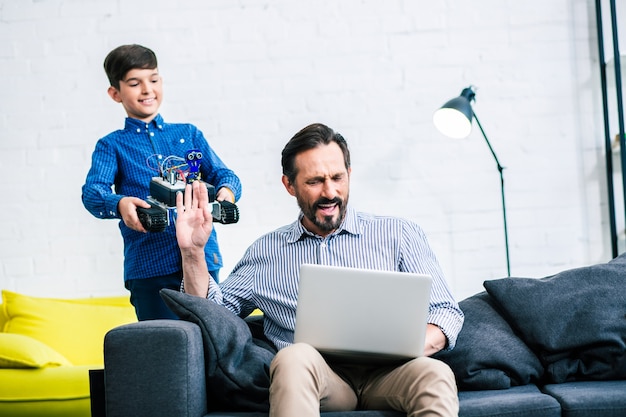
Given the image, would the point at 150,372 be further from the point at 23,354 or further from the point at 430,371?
the point at 23,354

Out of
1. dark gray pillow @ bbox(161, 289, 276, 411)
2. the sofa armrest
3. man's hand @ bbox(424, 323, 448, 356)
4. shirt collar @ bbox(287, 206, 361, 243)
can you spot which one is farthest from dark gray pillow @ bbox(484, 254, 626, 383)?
the sofa armrest

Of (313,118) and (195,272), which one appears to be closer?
(195,272)

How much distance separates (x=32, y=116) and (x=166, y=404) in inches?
87.0

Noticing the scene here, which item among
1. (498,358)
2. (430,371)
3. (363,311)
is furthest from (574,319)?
(363,311)

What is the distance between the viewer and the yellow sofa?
279cm

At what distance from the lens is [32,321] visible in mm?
3291

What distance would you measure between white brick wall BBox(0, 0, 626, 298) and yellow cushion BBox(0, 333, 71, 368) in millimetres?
814

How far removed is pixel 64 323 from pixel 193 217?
53.4 inches

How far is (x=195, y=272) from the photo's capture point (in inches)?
89.3

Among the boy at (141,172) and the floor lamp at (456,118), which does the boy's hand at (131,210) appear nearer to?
the boy at (141,172)

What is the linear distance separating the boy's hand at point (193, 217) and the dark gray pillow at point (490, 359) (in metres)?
0.73

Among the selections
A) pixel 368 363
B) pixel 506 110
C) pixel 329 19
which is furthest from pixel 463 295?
pixel 368 363

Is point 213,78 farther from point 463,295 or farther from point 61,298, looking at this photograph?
point 463,295

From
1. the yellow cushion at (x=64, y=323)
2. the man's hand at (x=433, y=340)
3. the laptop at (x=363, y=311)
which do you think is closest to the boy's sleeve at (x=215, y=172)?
the laptop at (x=363, y=311)
